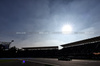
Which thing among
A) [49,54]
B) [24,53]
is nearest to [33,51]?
[24,53]

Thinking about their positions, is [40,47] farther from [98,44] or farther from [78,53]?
[98,44]

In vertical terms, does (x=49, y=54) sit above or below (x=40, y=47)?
below

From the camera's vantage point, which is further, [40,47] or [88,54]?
[40,47]

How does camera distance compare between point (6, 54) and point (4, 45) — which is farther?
point (6, 54)

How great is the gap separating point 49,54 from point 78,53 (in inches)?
1129

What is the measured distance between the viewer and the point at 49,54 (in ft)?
254

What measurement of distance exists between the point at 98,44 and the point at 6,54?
2725 inches

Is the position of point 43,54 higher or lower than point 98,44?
lower

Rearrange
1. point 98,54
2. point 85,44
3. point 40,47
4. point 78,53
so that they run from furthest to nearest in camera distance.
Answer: point 40,47, point 85,44, point 78,53, point 98,54

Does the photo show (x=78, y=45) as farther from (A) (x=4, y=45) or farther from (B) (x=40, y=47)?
(A) (x=4, y=45)

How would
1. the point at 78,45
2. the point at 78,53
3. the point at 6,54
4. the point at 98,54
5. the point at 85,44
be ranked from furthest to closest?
the point at 6,54, the point at 78,45, the point at 85,44, the point at 78,53, the point at 98,54

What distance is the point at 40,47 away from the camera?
80.6 meters

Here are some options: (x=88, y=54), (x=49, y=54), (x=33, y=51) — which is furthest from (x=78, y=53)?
(x=33, y=51)

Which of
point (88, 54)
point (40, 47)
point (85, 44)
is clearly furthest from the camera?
point (40, 47)
